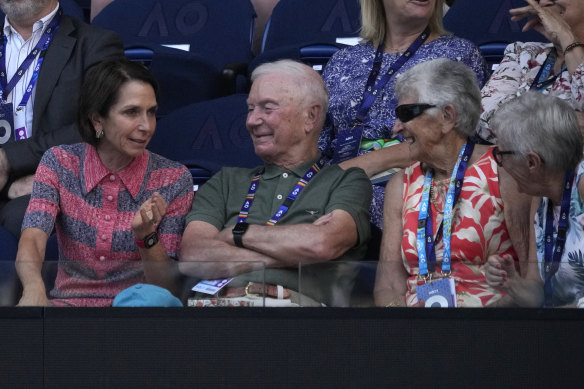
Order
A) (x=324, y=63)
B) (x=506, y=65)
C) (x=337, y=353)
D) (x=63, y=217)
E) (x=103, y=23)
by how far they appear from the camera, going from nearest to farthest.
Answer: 1. (x=337, y=353)
2. (x=63, y=217)
3. (x=506, y=65)
4. (x=324, y=63)
5. (x=103, y=23)

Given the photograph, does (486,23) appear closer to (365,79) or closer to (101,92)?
(365,79)

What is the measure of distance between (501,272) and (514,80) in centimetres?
132

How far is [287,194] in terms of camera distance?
9.84 feet

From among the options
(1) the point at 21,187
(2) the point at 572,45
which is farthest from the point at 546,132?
(1) the point at 21,187

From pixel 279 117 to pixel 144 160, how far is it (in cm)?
45

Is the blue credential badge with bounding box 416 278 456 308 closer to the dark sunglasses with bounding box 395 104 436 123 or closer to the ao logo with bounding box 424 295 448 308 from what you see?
the ao logo with bounding box 424 295 448 308

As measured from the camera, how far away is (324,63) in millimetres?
3928

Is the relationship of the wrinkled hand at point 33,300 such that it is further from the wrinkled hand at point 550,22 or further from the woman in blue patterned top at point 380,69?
the wrinkled hand at point 550,22

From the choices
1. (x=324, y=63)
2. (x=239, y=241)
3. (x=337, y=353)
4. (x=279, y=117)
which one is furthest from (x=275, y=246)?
(x=324, y=63)

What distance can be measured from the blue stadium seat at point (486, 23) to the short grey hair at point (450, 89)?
97 centimetres

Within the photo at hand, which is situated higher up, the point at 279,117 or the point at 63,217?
the point at 279,117

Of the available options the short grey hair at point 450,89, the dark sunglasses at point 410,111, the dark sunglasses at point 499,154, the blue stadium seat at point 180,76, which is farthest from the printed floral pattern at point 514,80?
the blue stadium seat at point 180,76

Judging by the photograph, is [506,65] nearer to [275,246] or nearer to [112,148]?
[275,246]

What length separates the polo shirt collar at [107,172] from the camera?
301cm
